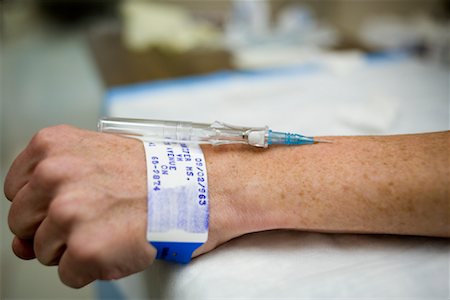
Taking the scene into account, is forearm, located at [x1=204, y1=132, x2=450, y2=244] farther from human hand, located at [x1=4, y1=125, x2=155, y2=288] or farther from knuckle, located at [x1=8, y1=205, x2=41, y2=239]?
knuckle, located at [x1=8, y1=205, x2=41, y2=239]

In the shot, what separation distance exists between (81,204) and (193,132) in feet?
0.76

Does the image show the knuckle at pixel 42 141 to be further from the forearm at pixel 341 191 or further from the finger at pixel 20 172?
the forearm at pixel 341 191

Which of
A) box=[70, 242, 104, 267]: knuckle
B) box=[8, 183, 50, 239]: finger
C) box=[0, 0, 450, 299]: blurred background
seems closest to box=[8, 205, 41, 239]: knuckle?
box=[8, 183, 50, 239]: finger

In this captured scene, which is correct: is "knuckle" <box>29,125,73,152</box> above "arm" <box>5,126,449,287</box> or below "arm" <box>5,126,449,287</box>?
above

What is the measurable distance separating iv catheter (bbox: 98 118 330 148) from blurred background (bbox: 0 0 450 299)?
613 mm

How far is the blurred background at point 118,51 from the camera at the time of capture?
53.2 inches

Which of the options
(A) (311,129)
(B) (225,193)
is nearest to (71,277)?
(B) (225,193)

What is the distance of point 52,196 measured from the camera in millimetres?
526

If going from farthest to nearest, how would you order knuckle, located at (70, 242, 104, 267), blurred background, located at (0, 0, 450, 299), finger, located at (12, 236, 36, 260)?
blurred background, located at (0, 0, 450, 299) → finger, located at (12, 236, 36, 260) → knuckle, located at (70, 242, 104, 267)

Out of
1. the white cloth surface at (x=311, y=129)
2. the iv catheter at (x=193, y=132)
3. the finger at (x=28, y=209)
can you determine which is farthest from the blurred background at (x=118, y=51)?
the finger at (x=28, y=209)

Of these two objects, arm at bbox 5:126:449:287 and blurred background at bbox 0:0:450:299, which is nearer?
arm at bbox 5:126:449:287

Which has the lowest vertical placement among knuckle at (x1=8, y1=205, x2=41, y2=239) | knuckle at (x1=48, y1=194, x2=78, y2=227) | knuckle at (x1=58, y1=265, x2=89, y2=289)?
knuckle at (x1=58, y1=265, x2=89, y2=289)

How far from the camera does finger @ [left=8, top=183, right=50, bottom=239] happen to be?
0.53 meters

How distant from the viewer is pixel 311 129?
0.90 m
